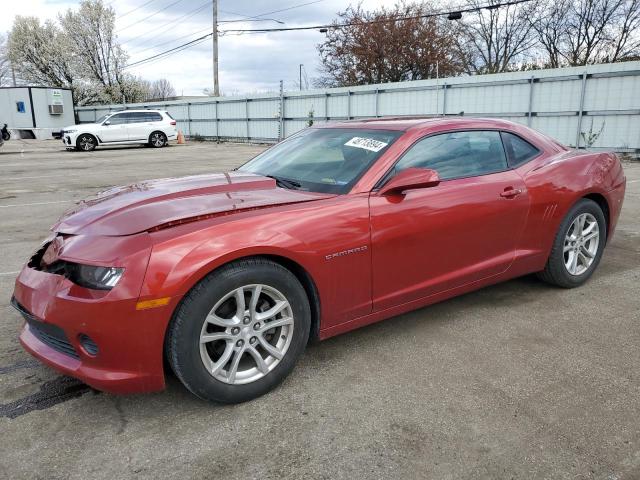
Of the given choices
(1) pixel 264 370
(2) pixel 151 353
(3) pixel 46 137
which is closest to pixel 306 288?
(1) pixel 264 370

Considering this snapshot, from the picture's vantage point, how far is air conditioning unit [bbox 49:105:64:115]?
34.1 meters

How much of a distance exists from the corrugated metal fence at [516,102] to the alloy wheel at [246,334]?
555 inches

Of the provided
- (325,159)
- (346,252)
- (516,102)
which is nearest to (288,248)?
(346,252)

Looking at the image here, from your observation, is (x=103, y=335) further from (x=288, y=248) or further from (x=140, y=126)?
(x=140, y=126)

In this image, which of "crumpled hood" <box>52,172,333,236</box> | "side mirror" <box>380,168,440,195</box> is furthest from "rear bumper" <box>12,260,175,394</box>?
"side mirror" <box>380,168,440,195</box>

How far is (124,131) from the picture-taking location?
2244cm

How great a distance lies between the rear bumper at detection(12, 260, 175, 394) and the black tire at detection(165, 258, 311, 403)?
0.25 ft

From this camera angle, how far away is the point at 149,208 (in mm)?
2756

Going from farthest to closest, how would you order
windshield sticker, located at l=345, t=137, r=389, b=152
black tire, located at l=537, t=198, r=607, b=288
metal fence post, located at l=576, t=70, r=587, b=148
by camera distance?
metal fence post, located at l=576, t=70, r=587, b=148, black tire, located at l=537, t=198, r=607, b=288, windshield sticker, located at l=345, t=137, r=389, b=152

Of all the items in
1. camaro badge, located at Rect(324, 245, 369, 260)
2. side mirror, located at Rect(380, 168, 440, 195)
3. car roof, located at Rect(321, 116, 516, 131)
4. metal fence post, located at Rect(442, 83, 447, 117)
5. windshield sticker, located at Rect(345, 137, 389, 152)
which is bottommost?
camaro badge, located at Rect(324, 245, 369, 260)

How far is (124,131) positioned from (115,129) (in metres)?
0.36

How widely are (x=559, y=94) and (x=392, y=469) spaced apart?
15247 millimetres

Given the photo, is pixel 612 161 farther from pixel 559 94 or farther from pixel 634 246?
pixel 559 94

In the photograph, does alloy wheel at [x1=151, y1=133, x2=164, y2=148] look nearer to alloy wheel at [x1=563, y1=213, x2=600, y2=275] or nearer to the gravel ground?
the gravel ground
